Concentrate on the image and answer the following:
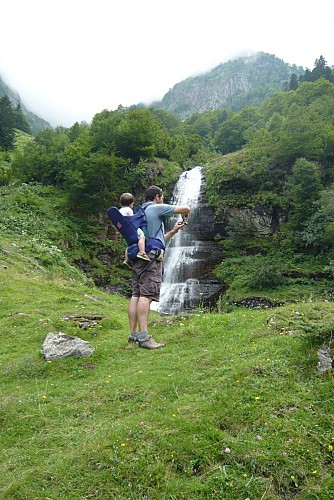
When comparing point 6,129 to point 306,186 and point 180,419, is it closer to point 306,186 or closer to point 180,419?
point 306,186

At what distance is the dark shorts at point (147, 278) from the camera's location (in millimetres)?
5875

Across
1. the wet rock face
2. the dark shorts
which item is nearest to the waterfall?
the wet rock face

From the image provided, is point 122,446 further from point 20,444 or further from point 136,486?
point 20,444

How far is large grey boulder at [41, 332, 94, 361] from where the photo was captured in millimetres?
5805

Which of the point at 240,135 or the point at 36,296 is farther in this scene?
the point at 240,135

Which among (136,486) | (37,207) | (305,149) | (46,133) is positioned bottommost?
(136,486)

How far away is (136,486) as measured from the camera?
2.93 metres

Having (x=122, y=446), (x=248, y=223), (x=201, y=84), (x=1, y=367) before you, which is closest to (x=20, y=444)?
(x=122, y=446)

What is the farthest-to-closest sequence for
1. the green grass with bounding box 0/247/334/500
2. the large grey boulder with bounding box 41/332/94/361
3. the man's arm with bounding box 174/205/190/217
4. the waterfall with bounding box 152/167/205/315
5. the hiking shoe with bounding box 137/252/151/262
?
the waterfall with bounding box 152/167/205/315, the large grey boulder with bounding box 41/332/94/361, the hiking shoe with bounding box 137/252/151/262, the man's arm with bounding box 174/205/190/217, the green grass with bounding box 0/247/334/500

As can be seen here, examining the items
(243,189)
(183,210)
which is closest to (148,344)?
(183,210)

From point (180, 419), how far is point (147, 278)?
269 cm

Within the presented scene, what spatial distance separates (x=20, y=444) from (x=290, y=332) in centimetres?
382

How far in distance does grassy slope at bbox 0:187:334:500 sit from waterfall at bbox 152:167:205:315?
15.2m

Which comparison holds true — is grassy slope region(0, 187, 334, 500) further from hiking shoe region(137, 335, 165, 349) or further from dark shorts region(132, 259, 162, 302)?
Result: dark shorts region(132, 259, 162, 302)
